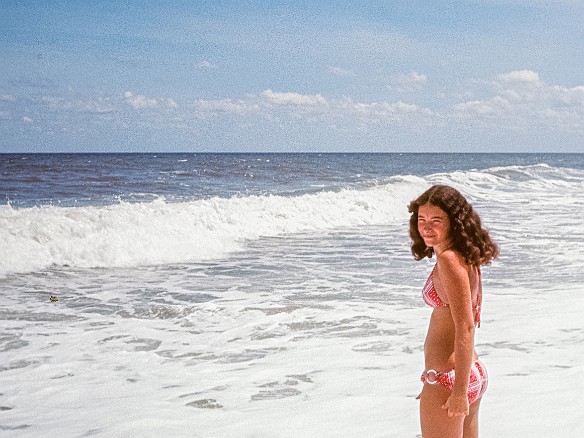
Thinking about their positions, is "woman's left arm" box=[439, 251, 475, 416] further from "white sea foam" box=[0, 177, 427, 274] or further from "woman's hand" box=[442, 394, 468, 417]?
"white sea foam" box=[0, 177, 427, 274]

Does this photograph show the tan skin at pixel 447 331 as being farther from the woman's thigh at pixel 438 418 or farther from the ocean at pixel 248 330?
the ocean at pixel 248 330

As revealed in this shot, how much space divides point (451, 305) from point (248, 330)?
15.8 ft

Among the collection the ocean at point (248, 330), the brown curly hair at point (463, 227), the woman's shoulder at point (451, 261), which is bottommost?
the ocean at point (248, 330)

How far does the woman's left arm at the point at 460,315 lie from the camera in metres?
2.90

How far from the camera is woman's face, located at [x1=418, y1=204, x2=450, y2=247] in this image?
3.04m

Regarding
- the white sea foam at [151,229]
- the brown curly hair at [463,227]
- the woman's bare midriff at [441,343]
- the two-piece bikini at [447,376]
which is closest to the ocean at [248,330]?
the white sea foam at [151,229]

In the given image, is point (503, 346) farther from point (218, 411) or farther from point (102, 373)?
point (102, 373)

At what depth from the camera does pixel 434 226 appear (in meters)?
3.05

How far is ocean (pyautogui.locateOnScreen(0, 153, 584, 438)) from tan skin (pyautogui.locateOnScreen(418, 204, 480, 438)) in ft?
5.01

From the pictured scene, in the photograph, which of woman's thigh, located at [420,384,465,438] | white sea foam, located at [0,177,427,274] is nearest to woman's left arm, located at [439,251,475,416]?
woman's thigh, located at [420,384,465,438]

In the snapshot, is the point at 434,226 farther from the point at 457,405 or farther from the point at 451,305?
the point at 457,405

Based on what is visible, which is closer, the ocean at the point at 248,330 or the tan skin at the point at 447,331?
the tan skin at the point at 447,331

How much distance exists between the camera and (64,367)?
6.23m

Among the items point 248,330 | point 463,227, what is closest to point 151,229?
point 248,330
